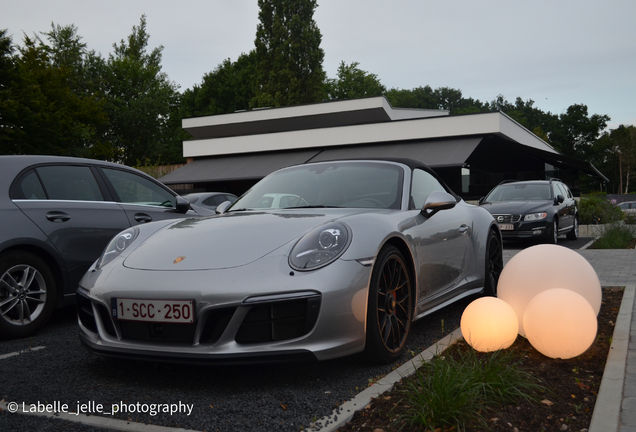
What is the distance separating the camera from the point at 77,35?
53.2 m

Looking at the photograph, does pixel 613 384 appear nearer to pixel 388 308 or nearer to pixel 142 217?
pixel 388 308

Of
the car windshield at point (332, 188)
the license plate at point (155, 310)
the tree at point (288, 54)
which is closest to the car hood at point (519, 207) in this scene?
the car windshield at point (332, 188)

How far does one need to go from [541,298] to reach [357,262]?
1174 millimetres

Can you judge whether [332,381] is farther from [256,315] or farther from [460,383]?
[460,383]

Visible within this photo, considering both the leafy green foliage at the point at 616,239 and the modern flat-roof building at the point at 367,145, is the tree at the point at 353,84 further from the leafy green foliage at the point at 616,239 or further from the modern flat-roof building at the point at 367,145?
the leafy green foliage at the point at 616,239

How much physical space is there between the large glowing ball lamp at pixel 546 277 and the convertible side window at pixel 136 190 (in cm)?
362

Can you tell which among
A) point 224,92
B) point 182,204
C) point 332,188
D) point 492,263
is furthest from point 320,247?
point 224,92

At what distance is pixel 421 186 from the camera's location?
4832mm

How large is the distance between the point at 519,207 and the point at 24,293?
1054 centimetres

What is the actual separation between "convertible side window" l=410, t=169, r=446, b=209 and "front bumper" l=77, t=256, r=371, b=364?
147 centimetres

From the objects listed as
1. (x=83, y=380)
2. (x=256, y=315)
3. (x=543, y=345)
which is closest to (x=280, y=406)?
(x=256, y=315)

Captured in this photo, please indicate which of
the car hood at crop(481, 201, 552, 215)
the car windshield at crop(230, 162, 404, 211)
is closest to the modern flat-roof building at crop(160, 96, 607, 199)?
the car hood at crop(481, 201, 552, 215)

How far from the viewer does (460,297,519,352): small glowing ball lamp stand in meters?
3.55

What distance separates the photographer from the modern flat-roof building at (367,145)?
28.7m
